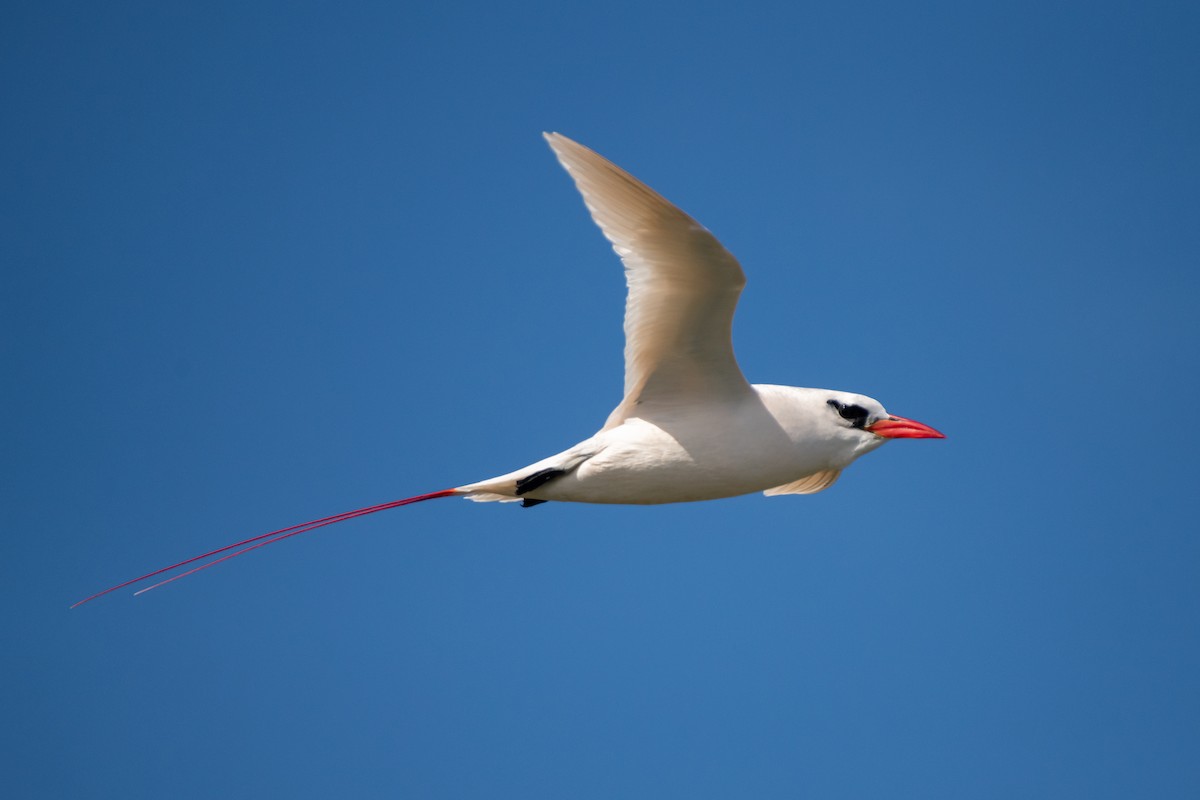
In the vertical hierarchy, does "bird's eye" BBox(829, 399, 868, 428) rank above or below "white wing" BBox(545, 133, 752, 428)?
below

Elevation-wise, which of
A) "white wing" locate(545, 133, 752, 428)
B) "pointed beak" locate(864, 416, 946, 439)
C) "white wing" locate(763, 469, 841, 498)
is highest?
"white wing" locate(545, 133, 752, 428)

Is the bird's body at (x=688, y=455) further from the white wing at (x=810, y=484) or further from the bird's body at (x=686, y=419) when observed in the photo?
the white wing at (x=810, y=484)

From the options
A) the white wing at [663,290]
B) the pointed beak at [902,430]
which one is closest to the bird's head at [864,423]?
the pointed beak at [902,430]

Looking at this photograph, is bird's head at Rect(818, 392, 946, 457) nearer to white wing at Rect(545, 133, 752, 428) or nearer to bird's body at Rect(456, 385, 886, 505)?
bird's body at Rect(456, 385, 886, 505)

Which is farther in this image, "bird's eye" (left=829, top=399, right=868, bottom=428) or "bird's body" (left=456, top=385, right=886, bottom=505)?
"bird's eye" (left=829, top=399, right=868, bottom=428)

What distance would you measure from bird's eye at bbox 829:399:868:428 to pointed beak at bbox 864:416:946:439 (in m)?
0.09

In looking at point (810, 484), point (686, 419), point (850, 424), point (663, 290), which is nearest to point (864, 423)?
point (850, 424)

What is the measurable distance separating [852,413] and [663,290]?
2117 millimetres

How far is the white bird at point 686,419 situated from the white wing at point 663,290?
1cm

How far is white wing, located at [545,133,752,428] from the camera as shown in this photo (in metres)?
8.40

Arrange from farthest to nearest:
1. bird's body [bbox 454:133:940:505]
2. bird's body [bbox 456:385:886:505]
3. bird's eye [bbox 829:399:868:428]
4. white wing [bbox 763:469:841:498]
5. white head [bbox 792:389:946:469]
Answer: white wing [bbox 763:469:841:498] < bird's eye [bbox 829:399:868:428] < white head [bbox 792:389:946:469] < bird's body [bbox 456:385:886:505] < bird's body [bbox 454:133:940:505]

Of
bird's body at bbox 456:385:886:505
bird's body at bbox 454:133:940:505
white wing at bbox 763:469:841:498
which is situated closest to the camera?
bird's body at bbox 454:133:940:505

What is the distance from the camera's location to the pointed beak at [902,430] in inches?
391

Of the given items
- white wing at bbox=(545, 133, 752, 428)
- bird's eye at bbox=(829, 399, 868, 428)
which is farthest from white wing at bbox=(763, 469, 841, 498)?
white wing at bbox=(545, 133, 752, 428)
